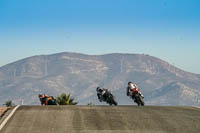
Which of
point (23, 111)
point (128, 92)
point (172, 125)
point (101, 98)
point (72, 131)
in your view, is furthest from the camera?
point (101, 98)

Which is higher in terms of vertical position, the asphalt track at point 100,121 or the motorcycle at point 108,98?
the motorcycle at point 108,98

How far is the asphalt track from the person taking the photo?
712 inches

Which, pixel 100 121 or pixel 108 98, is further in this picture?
pixel 108 98

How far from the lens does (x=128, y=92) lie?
31.3 m

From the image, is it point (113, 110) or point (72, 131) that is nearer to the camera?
point (72, 131)

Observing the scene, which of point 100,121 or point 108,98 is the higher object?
point 108,98

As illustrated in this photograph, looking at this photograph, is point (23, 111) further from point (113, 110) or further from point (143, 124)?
point (143, 124)

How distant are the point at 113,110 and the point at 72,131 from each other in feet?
22.7

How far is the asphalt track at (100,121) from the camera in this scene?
1808 centimetres

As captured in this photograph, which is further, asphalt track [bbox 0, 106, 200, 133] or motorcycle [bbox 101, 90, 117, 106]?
motorcycle [bbox 101, 90, 117, 106]

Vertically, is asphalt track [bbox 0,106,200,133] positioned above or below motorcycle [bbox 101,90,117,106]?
below

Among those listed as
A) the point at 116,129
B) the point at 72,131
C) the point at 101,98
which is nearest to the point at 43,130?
the point at 72,131

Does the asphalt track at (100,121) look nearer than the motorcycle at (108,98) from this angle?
Yes

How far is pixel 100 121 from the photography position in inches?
798
